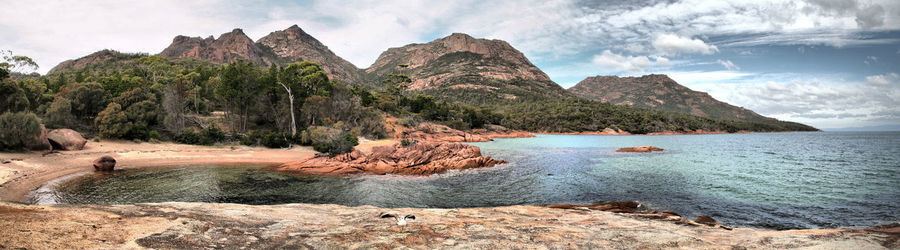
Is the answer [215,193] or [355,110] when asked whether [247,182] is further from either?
[355,110]

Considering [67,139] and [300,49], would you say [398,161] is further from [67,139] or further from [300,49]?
[300,49]

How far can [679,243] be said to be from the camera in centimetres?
581

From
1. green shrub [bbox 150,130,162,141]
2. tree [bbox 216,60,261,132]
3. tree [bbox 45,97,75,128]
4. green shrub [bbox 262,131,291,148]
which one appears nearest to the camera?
tree [bbox 45,97,75,128]

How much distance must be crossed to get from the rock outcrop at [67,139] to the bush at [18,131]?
1.78 metres

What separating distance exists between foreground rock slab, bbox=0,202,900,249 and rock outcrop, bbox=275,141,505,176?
1280 cm

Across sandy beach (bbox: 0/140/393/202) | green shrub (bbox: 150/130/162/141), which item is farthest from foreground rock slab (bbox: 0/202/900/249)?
green shrub (bbox: 150/130/162/141)

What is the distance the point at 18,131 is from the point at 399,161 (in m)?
20.1

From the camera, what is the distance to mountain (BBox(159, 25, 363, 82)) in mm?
131750

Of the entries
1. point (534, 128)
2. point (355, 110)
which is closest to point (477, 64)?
point (534, 128)

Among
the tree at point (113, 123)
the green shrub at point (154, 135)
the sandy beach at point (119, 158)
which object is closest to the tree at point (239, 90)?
the green shrub at point (154, 135)

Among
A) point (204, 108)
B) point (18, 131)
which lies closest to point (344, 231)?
point (18, 131)

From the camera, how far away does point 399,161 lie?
21859 mm

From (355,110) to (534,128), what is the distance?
5874 centimetres

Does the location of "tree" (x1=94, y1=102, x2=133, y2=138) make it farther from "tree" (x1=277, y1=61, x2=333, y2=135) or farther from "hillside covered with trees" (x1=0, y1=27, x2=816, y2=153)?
"tree" (x1=277, y1=61, x2=333, y2=135)
